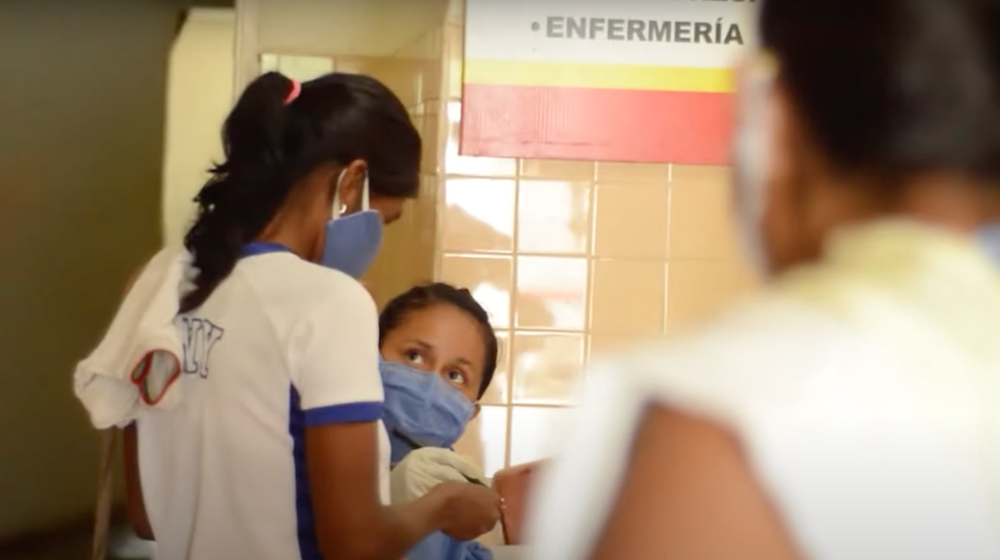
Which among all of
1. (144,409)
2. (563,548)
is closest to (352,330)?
(144,409)

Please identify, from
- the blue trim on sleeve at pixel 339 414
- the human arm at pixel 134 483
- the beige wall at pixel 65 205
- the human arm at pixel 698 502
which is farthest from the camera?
the beige wall at pixel 65 205

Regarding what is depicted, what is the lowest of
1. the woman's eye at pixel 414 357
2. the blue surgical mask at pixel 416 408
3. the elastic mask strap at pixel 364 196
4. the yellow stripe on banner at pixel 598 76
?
the blue surgical mask at pixel 416 408

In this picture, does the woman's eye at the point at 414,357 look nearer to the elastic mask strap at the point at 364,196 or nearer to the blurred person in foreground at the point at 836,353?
the elastic mask strap at the point at 364,196

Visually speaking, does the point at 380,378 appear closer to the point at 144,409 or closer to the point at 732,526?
the point at 144,409

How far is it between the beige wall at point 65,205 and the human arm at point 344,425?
0.22 meters

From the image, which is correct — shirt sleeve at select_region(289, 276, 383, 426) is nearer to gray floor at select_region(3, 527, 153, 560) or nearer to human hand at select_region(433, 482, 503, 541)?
human hand at select_region(433, 482, 503, 541)

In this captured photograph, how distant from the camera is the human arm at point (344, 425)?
68 centimetres

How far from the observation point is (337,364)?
2.26 ft

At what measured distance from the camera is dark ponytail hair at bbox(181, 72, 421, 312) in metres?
0.73

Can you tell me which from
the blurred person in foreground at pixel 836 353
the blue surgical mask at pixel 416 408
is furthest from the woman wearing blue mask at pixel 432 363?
the blurred person in foreground at pixel 836 353

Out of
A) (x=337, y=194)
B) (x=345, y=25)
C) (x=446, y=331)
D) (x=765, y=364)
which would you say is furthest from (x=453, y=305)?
(x=765, y=364)

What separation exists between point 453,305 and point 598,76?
0.21m

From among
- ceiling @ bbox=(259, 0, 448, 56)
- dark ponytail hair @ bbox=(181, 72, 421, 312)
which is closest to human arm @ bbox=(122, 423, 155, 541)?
dark ponytail hair @ bbox=(181, 72, 421, 312)

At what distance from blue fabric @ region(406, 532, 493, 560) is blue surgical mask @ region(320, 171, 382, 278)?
19 cm
